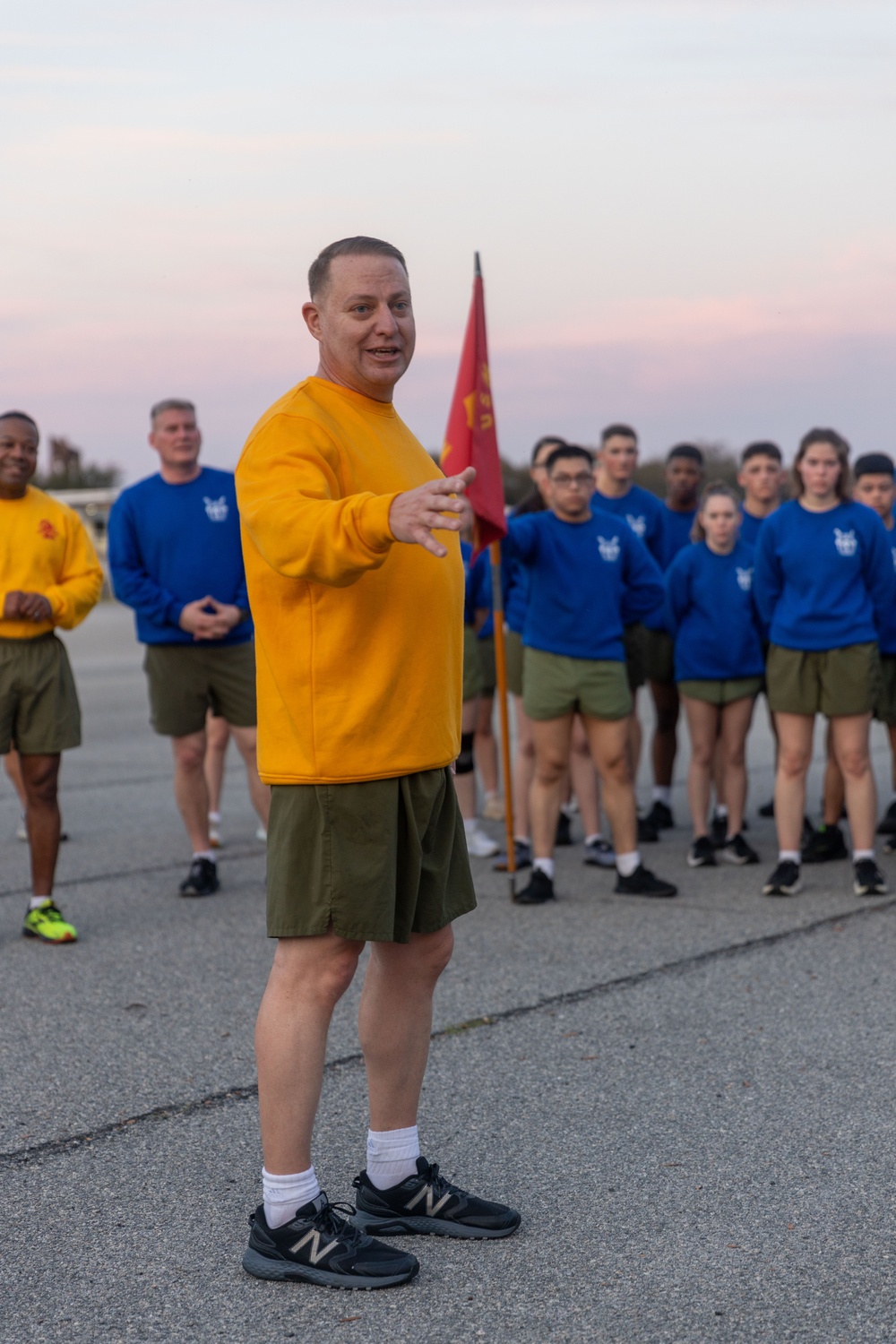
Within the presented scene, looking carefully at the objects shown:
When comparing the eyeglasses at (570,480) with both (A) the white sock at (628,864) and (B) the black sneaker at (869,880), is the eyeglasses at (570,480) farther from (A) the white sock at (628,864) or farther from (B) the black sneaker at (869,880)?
(B) the black sneaker at (869,880)

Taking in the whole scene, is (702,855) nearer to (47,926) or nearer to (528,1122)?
(47,926)

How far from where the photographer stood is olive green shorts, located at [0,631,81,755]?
20.9 ft

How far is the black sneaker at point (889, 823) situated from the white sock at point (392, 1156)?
5591 millimetres

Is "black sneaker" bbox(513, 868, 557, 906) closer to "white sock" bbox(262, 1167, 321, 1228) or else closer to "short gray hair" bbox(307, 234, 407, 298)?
"white sock" bbox(262, 1167, 321, 1228)

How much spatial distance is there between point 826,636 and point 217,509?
299 cm

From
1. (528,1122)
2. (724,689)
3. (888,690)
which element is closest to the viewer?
(528,1122)

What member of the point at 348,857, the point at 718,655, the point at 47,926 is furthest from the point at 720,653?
the point at 348,857

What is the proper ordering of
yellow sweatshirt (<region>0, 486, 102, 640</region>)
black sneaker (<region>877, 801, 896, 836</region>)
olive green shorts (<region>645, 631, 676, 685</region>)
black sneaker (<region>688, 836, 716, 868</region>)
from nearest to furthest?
1. yellow sweatshirt (<region>0, 486, 102, 640</region>)
2. black sneaker (<region>688, 836, 716, 868</region>)
3. black sneaker (<region>877, 801, 896, 836</region>)
4. olive green shorts (<region>645, 631, 676, 685</region>)

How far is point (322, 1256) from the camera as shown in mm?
3240

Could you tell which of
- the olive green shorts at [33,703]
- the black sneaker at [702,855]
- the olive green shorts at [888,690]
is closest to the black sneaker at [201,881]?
the olive green shorts at [33,703]

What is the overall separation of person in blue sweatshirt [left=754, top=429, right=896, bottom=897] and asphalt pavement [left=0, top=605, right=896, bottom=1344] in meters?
0.36

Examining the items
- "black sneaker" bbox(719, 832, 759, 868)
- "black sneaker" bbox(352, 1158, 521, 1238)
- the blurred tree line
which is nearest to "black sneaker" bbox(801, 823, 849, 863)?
"black sneaker" bbox(719, 832, 759, 868)

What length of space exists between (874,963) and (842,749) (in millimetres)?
1513

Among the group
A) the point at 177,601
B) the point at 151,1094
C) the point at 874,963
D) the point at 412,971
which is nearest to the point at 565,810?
the point at 177,601
